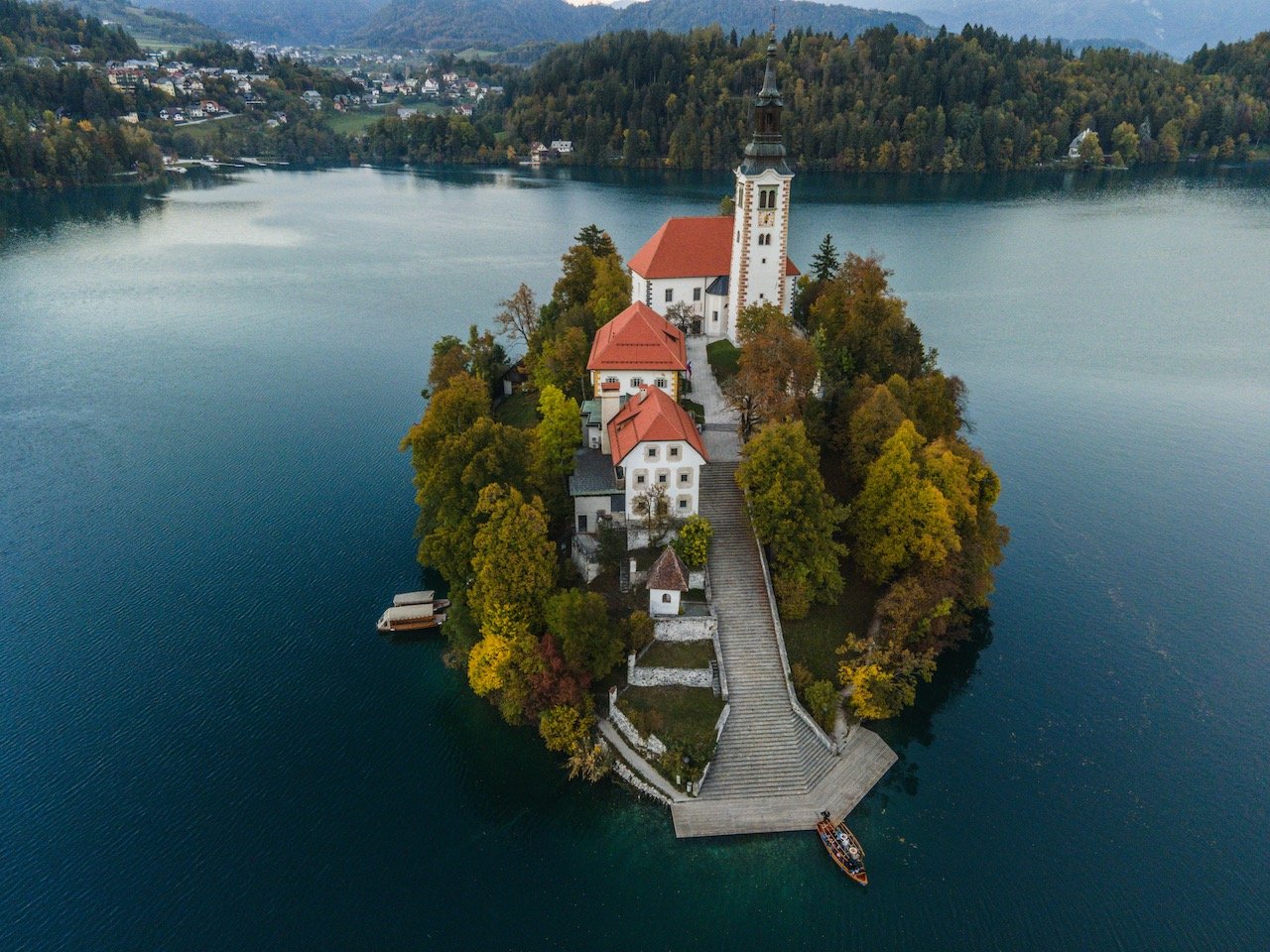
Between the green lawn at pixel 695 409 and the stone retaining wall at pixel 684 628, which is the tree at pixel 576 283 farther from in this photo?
the stone retaining wall at pixel 684 628

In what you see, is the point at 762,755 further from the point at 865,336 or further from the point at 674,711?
the point at 865,336

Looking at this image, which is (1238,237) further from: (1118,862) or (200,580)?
(200,580)

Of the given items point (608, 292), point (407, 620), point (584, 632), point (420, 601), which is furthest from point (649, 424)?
point (608, 292)

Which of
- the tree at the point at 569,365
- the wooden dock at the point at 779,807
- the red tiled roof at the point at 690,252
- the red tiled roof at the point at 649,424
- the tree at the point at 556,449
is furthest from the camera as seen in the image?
the red tiled roof at the point at 690,252

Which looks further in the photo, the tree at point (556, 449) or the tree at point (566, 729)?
the tree at point (556, 449)

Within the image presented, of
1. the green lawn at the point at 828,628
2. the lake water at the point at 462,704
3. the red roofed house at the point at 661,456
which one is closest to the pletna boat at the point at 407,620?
the lake water at the point at 462,704

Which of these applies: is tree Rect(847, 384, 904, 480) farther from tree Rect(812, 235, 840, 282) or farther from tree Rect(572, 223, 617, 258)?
tree Rect(572, 223, 617, 258)
